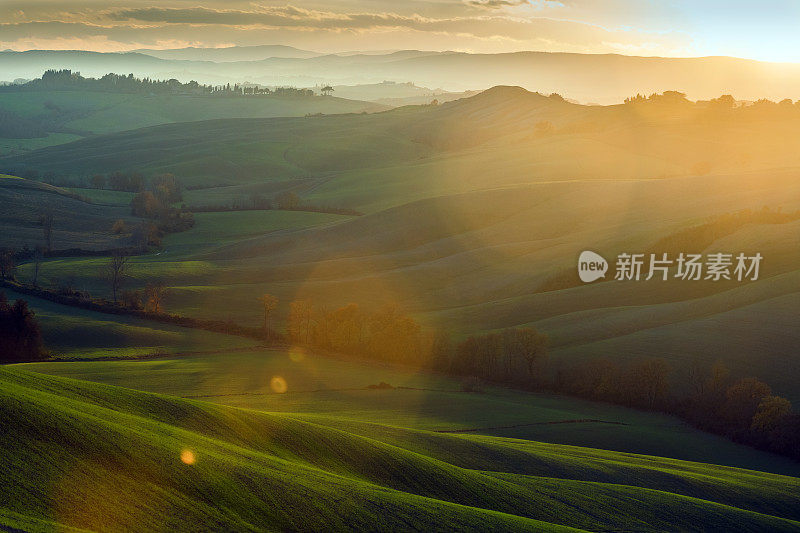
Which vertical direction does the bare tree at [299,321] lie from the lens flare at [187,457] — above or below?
above

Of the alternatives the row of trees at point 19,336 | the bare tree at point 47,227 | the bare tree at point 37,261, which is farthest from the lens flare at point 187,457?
the bare tree at point 47,227

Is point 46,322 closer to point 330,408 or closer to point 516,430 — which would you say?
point 330,408

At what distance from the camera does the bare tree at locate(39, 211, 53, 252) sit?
136625 mm

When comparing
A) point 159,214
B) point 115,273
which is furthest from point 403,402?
point 159,214

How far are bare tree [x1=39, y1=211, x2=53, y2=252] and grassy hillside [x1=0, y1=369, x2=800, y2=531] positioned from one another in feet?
354

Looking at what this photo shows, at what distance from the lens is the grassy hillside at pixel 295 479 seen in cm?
2431

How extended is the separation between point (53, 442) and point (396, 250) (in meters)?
106

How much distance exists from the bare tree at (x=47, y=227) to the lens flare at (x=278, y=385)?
80702 mm

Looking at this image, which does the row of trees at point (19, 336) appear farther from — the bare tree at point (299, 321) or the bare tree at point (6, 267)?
the bare tree at point (6, 267)

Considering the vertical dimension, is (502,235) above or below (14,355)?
above

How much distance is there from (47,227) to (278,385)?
97.3m

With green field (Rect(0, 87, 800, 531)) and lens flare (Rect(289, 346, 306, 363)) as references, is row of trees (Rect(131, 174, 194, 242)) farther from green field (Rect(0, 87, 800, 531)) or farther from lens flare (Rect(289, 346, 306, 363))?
lens flare (Rect(289, 346, 306, 363))

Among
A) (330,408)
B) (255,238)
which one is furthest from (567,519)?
(255,238)

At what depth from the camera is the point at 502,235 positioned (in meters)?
131
